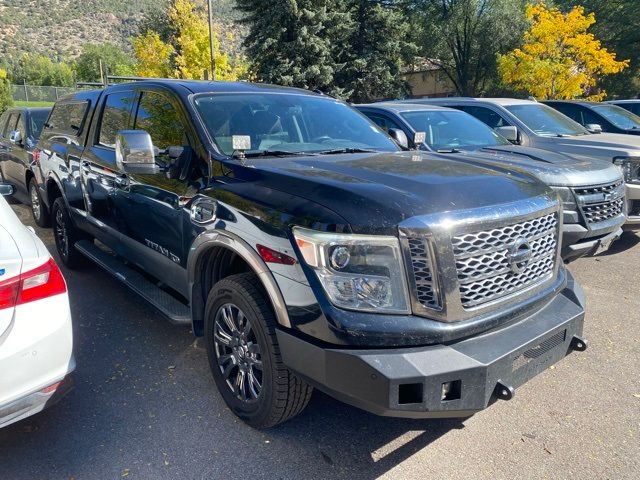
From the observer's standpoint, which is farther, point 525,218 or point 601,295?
point 601,295

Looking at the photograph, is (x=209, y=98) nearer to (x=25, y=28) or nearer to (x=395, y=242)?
(x=395, y=242)

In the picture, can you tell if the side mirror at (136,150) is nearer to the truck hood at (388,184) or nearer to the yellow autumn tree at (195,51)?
the truck hood at (388,184)

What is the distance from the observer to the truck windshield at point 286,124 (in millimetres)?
3473

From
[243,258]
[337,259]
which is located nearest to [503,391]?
[337,259]

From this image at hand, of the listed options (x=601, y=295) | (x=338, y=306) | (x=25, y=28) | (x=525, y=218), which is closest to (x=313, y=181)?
(x=338, y=306)

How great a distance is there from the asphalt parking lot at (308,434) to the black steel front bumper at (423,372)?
0.57 metres

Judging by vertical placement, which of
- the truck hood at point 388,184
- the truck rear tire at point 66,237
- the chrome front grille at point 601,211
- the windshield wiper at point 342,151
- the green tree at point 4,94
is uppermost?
the green tree at point 4,94

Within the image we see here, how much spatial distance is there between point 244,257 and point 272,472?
1.11 m

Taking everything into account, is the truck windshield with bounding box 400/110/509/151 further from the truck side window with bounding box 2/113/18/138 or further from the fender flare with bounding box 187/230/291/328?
the truck side window with bounding box 2/113/18/138

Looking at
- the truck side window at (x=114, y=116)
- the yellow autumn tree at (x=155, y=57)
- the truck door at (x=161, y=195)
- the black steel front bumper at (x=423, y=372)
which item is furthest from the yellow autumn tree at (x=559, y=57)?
the yellow autumn tree at (x=155, y=57)

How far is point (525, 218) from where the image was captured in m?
2.63

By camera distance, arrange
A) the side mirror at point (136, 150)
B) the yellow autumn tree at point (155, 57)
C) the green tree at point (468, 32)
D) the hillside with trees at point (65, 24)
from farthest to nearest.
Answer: the hillside with trees at point (65, 24) → the green tree at point (468, 32) → the yellow autumn tree at point (155, 57) → the side mirror at point (136, 150)

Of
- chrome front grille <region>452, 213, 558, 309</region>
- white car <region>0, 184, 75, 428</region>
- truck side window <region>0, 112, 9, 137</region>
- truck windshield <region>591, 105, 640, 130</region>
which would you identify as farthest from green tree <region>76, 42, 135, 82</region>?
chrome front grille <region>452, 213, 558, 309</region>

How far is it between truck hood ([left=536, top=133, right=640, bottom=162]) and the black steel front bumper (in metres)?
4.93
